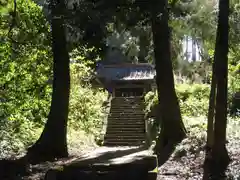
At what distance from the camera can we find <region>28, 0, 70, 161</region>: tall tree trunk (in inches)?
482

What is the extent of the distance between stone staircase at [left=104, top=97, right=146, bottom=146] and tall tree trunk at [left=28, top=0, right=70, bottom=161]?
244 inches

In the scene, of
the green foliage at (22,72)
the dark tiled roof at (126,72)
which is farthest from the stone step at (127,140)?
the dark tiled roof at (126,72)

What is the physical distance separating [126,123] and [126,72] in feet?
36.1

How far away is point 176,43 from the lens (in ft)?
56.0

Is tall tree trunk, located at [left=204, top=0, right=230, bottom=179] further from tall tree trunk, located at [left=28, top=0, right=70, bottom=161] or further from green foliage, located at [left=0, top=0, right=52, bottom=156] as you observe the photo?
green foliage, located at [left=0, top=0, right=52, bottom=156]

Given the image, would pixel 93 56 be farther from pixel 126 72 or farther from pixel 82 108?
pixel 126 72

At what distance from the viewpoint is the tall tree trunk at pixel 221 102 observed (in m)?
8.44

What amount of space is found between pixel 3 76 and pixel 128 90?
61.3ft

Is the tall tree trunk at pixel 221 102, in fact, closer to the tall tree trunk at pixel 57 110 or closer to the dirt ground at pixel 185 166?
the dirt ground at pixel 185 166

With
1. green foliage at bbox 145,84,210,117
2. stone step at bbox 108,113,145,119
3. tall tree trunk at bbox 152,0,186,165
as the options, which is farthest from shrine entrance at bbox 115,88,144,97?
tall tree trunk at bbox 152,0,186,165

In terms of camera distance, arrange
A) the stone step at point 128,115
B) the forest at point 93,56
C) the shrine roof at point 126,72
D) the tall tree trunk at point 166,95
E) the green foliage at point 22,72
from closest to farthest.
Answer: the forest at point 93,56 < the green foliage at point 22,72 < the tall tree trunk at point 166,95 < the stone step at point 128,115 < the shrine roof at point 126,72

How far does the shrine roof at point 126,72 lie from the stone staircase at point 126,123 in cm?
577

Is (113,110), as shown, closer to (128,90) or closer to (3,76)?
(128,90)

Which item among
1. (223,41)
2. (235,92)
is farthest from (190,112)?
(223,41)
